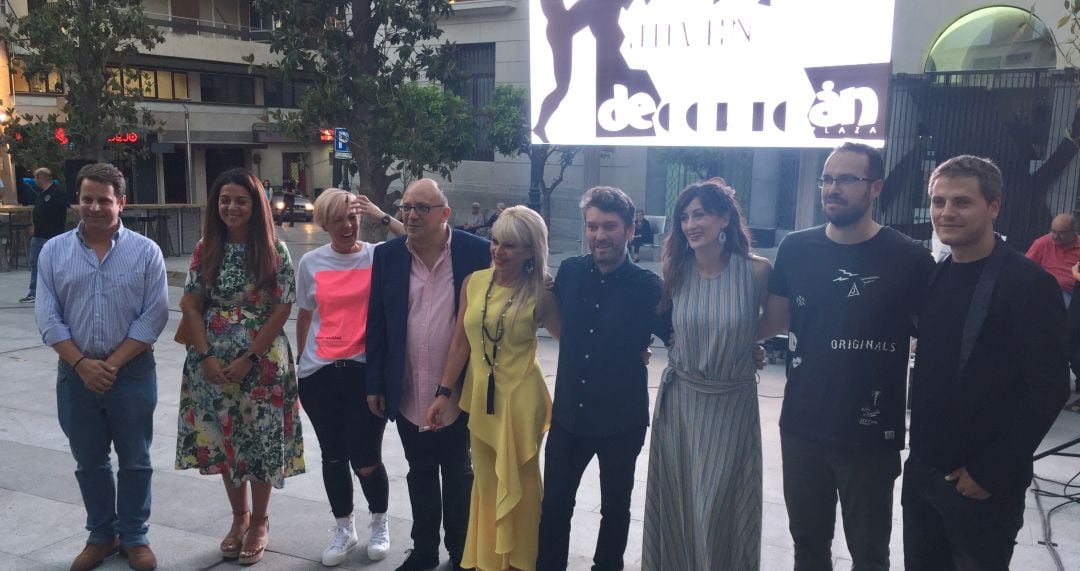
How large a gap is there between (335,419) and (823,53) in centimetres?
582

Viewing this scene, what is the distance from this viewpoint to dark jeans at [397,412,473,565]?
3928 mm

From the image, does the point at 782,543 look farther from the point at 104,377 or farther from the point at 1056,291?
the point at 104,377

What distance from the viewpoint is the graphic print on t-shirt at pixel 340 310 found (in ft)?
13.4

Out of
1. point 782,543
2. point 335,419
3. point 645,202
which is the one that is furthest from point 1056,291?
point 645,202

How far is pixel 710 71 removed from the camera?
835 centimetres

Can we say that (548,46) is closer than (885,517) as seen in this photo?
No

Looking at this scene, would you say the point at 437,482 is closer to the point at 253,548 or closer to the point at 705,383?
the point at 253,548

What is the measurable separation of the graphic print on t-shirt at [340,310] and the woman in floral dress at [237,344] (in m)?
0.16

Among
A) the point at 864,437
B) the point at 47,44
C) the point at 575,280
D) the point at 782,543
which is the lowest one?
the point at 782,543

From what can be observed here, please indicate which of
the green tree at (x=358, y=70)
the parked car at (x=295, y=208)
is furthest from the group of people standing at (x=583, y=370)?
the parked car at (x=295, y=208)

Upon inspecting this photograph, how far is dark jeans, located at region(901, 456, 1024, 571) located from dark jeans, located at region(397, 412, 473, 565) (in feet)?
6.35

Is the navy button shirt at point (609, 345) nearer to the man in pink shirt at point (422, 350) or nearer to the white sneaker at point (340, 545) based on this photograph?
the man in pink shirt at point (422, 350)

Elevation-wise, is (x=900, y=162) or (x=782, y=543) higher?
(x=900, y=162)

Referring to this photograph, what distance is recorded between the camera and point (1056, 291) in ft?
9.19
